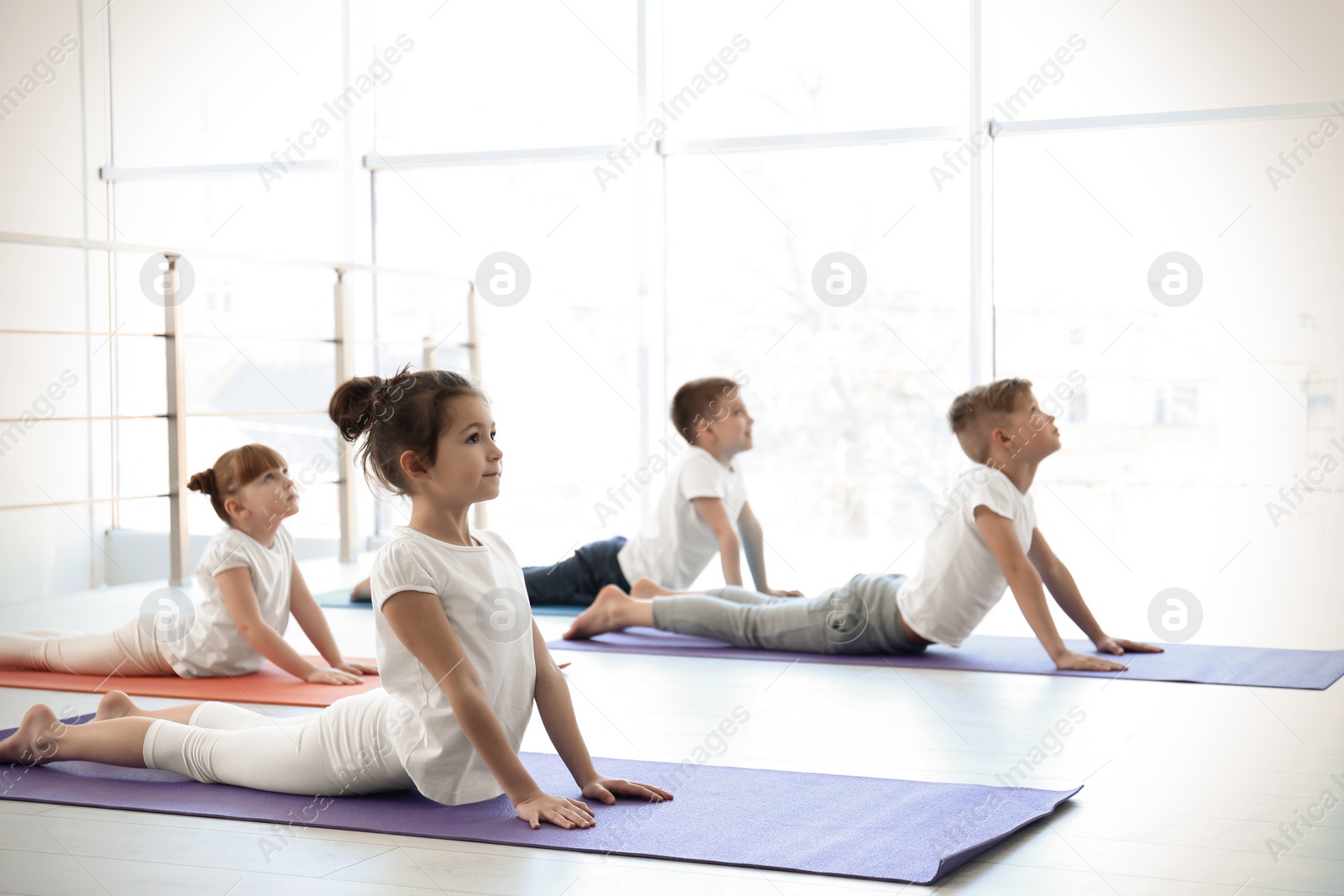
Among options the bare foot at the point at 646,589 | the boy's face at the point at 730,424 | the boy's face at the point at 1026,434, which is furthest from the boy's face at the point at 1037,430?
the bare foot at the point at 646,589

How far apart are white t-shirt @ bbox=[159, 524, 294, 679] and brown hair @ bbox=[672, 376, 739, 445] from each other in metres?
1.11

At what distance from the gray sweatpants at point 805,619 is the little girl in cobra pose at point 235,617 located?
2.40 ft

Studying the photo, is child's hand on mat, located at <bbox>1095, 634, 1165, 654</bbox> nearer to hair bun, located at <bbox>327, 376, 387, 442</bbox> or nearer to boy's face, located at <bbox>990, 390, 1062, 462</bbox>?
boy's face, located at <bbox>990, 390, 1062, 462</bbox>

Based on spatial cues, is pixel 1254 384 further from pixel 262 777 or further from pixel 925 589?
pixel 262 777

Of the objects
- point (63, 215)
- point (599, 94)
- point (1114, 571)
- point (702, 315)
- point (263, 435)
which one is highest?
point (599, 94)

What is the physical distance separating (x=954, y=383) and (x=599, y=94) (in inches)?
69.5

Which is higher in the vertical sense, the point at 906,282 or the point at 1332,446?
the point at 906,282

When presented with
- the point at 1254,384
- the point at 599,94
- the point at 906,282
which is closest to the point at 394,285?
the point at 599,94

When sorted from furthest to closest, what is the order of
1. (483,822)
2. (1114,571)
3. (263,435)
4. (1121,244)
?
1. (263,435)
2. (1121,244)
3. (1114,571)
4. (483,822)

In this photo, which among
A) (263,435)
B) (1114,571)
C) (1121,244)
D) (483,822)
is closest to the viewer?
(483,822)

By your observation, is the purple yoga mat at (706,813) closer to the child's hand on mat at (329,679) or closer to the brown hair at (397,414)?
the brown hair at (397,414)

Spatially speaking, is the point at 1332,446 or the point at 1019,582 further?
the point at 1332,446

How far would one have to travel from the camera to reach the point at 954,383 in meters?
4.70

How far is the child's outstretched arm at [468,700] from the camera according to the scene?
1468 millimetres
